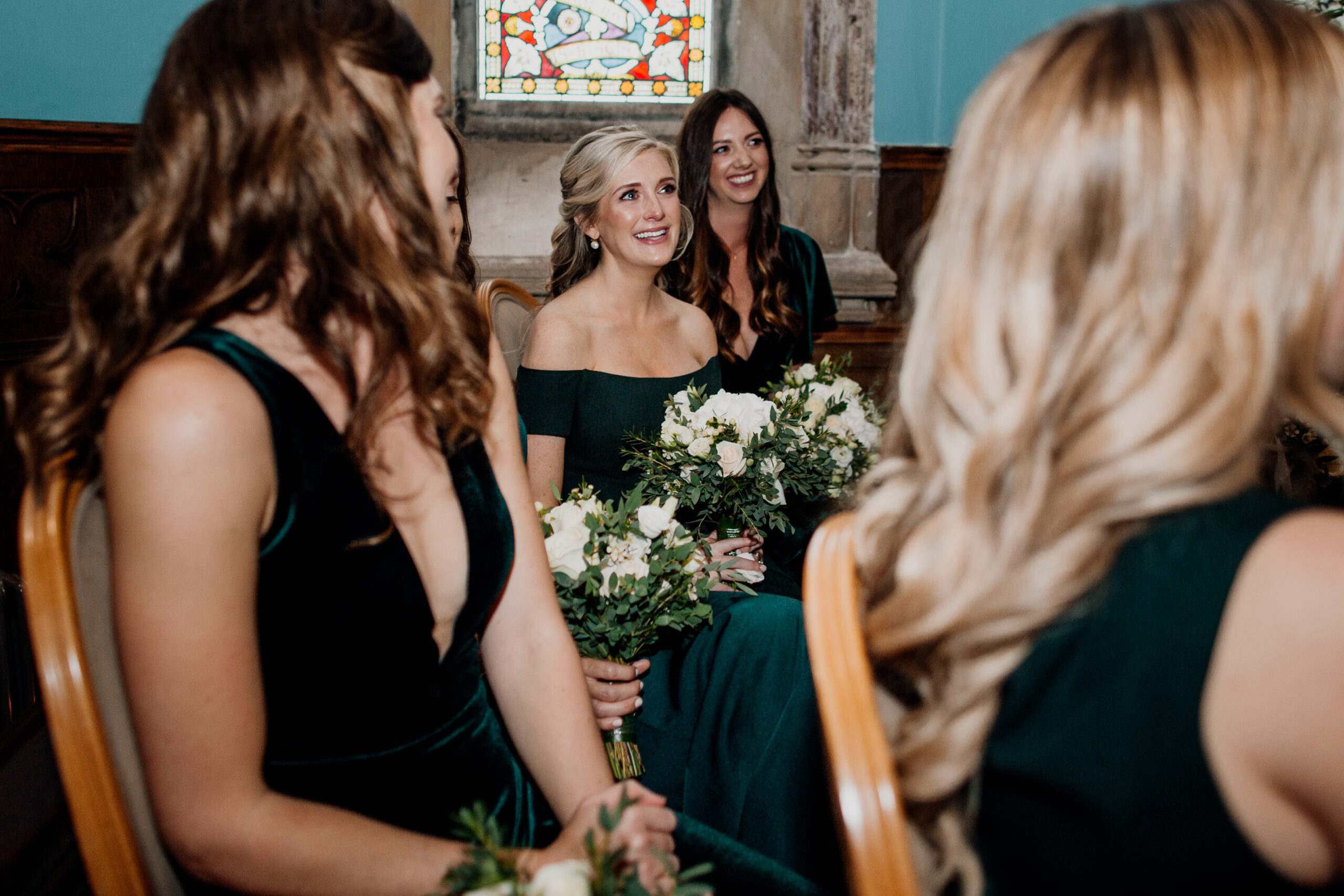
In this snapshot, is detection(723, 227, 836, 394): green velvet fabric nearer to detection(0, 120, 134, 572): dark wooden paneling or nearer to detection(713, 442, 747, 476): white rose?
detection(713, 442, 747, 476): white rose

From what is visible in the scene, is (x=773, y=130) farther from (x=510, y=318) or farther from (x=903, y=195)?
(x=510, y=318)

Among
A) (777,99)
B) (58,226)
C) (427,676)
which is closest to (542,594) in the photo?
(427,676)

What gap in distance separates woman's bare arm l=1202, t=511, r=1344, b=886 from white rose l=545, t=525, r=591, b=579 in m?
1.17

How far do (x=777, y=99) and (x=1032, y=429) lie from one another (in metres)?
5.15

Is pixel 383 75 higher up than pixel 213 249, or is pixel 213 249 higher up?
pixel 383 75

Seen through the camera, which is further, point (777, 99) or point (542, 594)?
A: point (777, 99)

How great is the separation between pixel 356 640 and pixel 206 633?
0.76 ft

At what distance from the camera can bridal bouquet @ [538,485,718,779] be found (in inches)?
69.5

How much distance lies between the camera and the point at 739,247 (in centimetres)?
411

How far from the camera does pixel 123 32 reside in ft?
16.0

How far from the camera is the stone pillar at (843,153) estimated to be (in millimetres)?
5461

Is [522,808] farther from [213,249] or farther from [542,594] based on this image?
[213,249]

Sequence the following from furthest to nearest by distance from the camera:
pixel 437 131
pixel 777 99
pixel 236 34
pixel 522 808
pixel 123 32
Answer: pixel 777 99, pixel 123 32, pixel 522 808, pixel 437 131, pixel 236 34

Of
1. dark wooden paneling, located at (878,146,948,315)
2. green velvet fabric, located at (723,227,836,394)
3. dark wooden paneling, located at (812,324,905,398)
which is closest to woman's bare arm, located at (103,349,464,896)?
green velvet fabric, located at (723,227,836,394)
